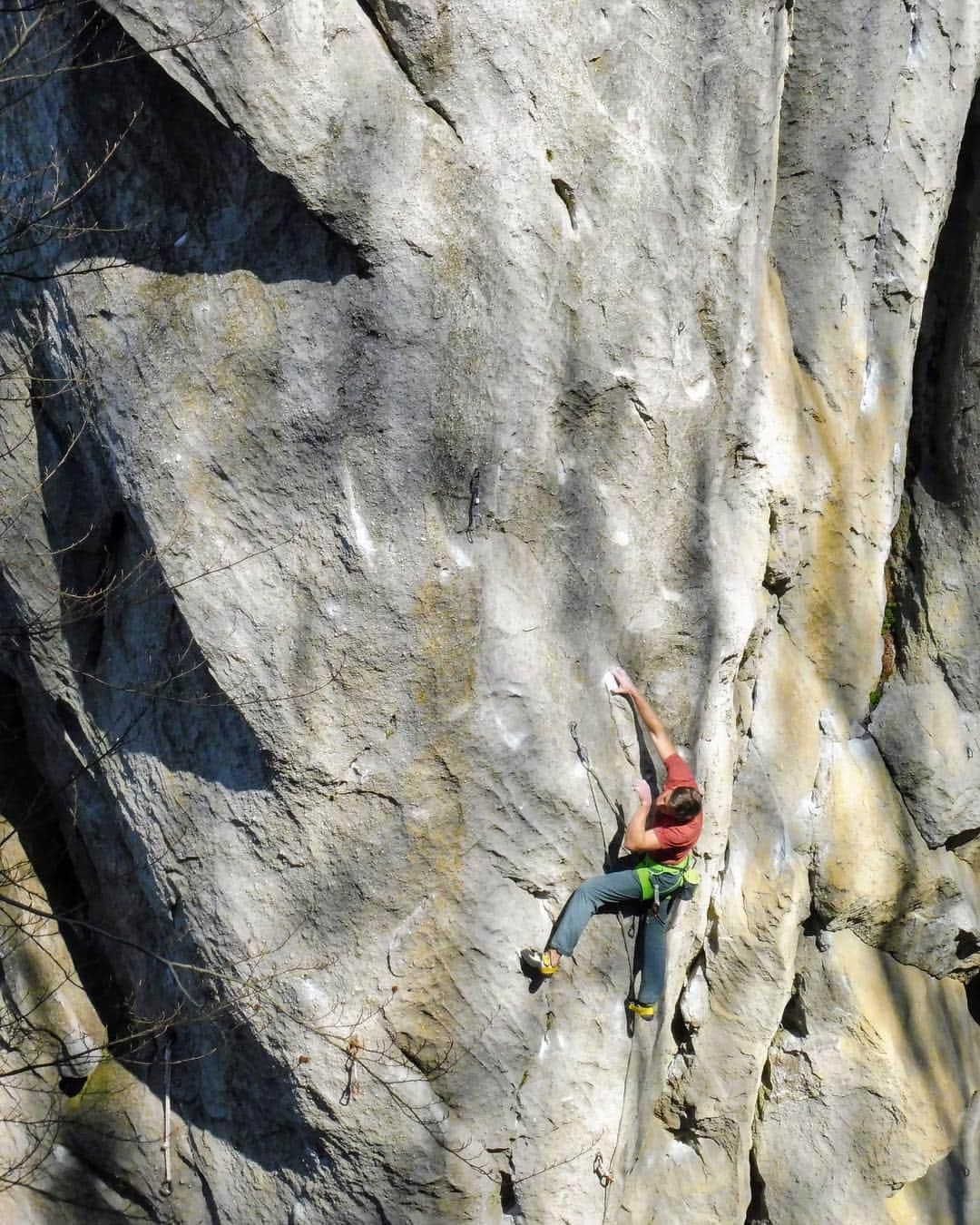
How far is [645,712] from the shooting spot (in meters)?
5.93

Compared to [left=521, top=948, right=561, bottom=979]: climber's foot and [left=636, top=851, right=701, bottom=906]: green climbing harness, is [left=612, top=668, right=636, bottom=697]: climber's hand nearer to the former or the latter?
[left=636, top=851, right=701, bottom=906]: green climbing harness

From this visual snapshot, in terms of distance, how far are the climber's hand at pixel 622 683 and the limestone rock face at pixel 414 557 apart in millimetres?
59

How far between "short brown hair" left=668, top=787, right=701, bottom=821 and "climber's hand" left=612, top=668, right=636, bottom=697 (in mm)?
524

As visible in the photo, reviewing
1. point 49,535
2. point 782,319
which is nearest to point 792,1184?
point 782,319

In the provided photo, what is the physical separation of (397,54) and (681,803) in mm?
3551

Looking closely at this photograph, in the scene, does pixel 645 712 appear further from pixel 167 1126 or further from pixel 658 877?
pixel 167 1126

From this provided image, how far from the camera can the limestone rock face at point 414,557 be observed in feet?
17.3

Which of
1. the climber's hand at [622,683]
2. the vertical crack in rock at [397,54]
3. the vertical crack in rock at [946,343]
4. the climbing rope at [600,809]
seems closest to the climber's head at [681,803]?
the climbing rope at [600,809]

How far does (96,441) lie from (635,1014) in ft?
12.7

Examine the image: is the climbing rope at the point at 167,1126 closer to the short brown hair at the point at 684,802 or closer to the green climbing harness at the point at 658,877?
the green climbing harness at the point at 658,877

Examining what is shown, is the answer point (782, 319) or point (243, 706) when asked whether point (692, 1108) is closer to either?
point (243, 706)

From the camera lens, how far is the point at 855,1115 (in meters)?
7.21

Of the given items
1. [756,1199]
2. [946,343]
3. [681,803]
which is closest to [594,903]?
[681,803]

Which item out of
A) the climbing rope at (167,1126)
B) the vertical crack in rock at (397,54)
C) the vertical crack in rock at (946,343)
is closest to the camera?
the vertical crack in rock at (397,54)
